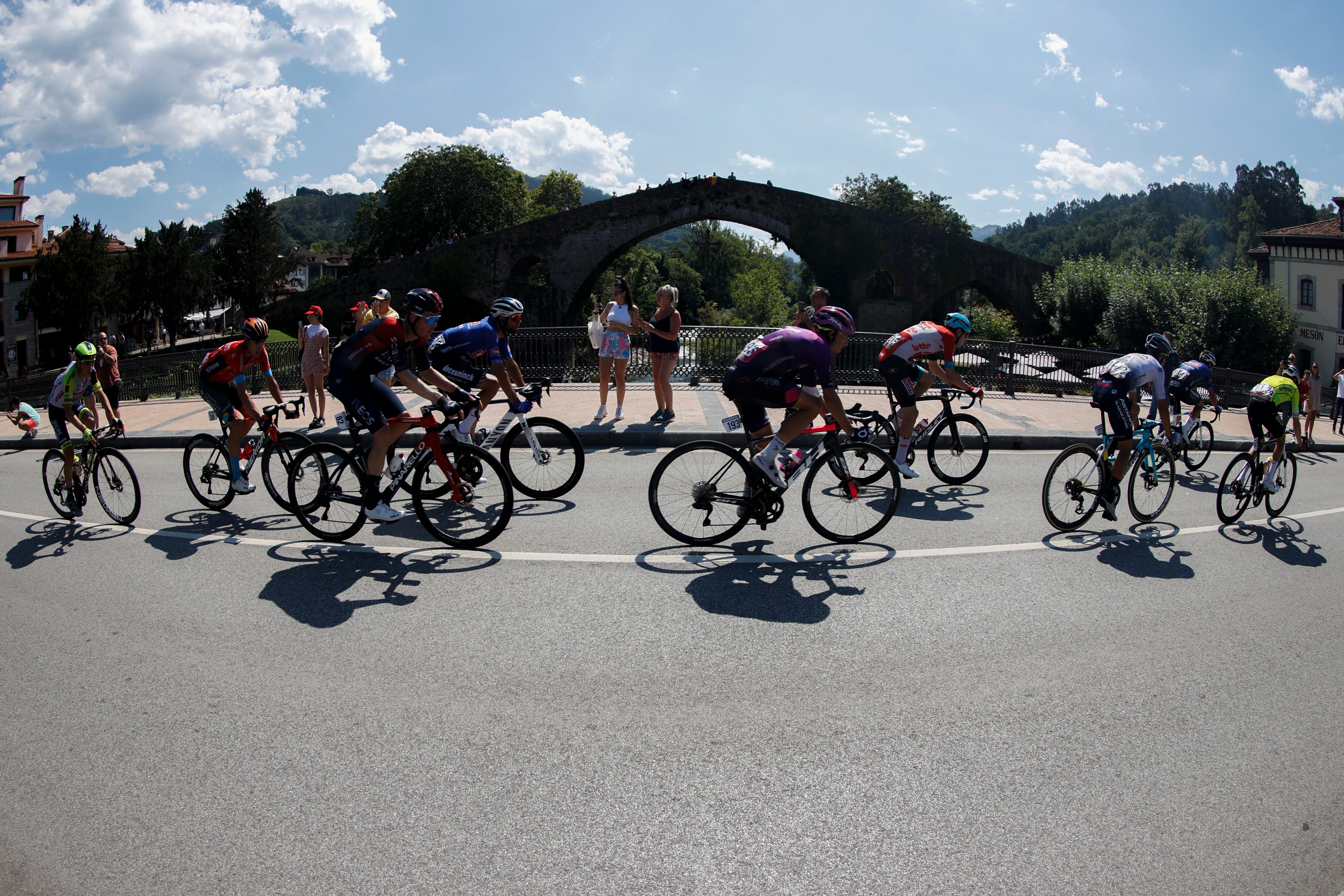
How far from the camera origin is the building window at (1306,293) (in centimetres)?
4203

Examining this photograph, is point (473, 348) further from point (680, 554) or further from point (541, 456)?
point (680, 554)

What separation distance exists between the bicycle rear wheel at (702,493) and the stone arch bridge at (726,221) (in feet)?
125

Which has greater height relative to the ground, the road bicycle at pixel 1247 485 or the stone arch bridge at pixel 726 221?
the stone arch bridge at pixel 726 221

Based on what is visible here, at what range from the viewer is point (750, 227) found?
145 ft

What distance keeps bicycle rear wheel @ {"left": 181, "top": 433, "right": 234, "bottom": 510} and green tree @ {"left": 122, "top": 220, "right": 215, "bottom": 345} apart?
6097 centimetres

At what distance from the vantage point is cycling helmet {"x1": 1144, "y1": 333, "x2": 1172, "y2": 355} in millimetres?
10500

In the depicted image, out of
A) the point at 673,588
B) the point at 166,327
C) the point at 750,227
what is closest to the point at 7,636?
the point at 673,588

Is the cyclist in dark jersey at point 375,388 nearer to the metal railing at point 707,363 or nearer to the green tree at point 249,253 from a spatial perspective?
the metal railing at point 707,363

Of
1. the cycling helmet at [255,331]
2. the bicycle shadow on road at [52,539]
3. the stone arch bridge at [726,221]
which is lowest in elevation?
the bicycle shadow on road at [52,539]

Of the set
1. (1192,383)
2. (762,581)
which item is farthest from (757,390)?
(1192,383)

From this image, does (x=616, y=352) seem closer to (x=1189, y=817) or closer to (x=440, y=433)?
(x=440, y=433)

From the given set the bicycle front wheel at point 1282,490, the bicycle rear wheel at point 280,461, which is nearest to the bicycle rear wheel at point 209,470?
the bicycle rear wheel at point 280,461

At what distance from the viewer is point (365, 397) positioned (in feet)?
22.2

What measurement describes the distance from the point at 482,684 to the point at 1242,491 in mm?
7683
